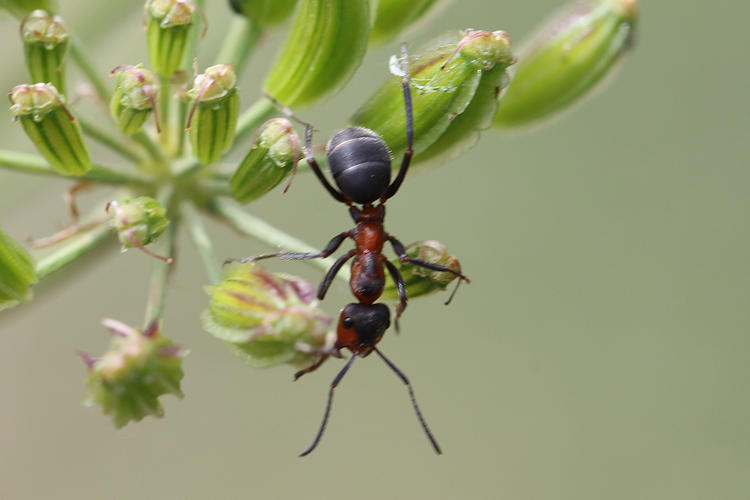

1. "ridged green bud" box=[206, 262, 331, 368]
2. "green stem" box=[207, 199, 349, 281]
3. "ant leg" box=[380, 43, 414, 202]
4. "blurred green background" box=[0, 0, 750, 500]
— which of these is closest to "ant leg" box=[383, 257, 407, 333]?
"green stem" box=[207, 199, 349, 281]

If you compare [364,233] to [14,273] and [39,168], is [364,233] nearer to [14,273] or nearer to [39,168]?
[39,168]

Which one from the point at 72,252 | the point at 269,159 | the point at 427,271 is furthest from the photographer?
the point at 427,271

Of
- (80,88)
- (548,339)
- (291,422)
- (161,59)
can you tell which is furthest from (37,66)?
(548,339)

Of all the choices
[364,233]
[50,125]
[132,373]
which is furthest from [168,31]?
[364,233]

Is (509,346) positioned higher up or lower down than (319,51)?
lower down

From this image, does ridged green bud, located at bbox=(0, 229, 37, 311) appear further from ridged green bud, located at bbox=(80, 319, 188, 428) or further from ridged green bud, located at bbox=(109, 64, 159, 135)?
ridged green bud, located at bbox=(109, 64, 159, 135)

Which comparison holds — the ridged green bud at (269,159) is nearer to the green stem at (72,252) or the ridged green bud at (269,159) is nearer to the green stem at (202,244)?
the green stem at (202,244)

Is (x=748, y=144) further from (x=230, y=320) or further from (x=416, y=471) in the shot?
(x=230, y=320)
